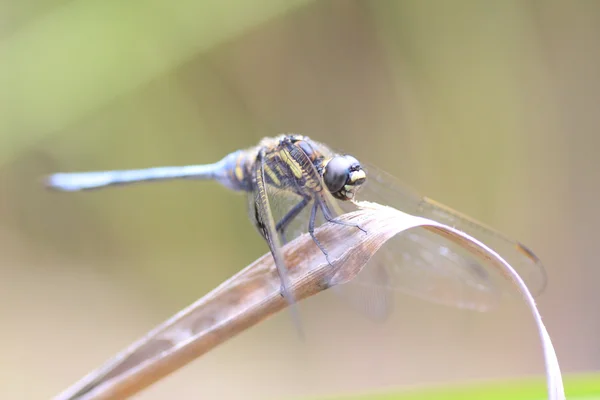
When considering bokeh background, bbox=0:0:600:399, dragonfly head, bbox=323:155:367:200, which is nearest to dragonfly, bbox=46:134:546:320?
dragonfly head, bbox=323:155:367:200

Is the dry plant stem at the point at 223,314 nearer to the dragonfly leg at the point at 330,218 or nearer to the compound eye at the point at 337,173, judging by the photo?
the dragonfly leg at the point at 330,218

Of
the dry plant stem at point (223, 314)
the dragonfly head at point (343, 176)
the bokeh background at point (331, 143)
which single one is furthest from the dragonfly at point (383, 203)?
the bokeh background at point (331, 143)

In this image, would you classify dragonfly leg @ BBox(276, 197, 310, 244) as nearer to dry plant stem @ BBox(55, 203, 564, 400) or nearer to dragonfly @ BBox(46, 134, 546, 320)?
dragonfly @ BBox(46, 134, 546, 320)

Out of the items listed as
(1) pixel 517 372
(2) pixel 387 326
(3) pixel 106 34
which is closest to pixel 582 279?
(1) pixel 517 372

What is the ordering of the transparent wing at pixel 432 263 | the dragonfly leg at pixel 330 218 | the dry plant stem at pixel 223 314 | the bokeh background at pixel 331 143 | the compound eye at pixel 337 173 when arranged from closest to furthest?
the dry plant stem at pixel 223 314
the dragonfly leg at pixel 330 218
the compound eye at pixel 337 173
the transparent wing at pixel 432 263
the bokeh background at pixel 331 143

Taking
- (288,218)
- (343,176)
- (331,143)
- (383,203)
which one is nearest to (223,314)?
(343,176)

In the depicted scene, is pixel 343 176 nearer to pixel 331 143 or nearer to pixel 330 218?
pixel 330 218

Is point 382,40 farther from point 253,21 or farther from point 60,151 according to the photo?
point 60,151
